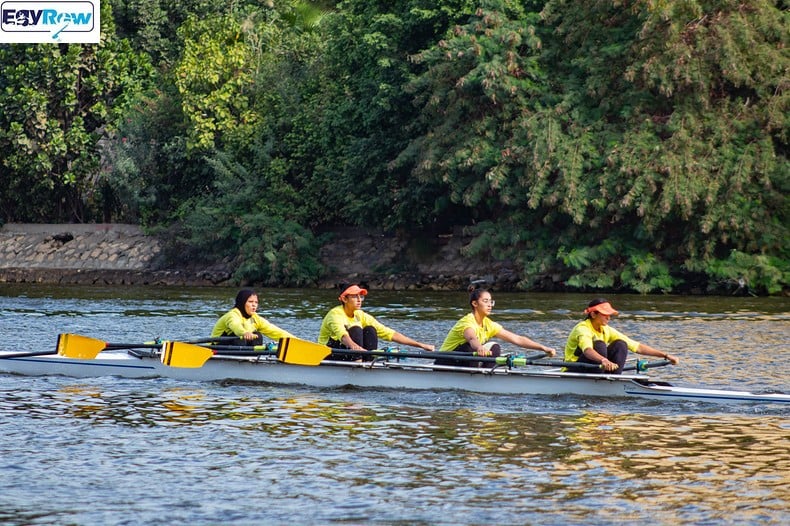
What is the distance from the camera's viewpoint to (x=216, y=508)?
11.6 m

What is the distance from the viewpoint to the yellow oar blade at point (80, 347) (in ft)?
65.6

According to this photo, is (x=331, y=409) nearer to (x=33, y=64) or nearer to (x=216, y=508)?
(x=216, y=508)

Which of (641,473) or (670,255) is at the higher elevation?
(670,255)

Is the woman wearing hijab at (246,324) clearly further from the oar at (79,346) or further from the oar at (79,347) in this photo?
the oar at (79,347)

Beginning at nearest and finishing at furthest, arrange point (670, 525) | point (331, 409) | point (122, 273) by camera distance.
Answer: point (670, 525), point (331, 409), point (122, 273)

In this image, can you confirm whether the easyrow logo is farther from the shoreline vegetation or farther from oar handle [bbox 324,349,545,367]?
oar handle [bbox 324,349,545,367]

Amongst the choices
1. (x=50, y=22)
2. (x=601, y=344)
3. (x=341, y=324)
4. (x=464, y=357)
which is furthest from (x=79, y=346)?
(x=50, y=22)

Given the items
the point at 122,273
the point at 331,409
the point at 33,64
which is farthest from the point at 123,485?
the point at 33,64

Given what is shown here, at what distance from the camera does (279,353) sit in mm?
18625

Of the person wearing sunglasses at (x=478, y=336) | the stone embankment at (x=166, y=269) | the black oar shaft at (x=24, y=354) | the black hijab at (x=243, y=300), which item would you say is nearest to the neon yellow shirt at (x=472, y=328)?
the person wearing sunglasses at (x=478, y=336)

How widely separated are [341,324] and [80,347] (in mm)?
4168

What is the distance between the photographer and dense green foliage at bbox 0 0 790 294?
36.9 metres

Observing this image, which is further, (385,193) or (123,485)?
(385,193)

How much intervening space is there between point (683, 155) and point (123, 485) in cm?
2680
